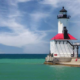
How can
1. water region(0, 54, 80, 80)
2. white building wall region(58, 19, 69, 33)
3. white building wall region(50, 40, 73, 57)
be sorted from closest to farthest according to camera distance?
water region(0, 54, 80, 80) < white building wall region(50, 40, 73, 57) < white building wall region(58, 19, 69, 33)

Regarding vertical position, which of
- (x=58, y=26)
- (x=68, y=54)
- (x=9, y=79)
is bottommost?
(x=9, y=79)

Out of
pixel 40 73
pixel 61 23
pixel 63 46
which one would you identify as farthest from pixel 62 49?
pixel 40 73

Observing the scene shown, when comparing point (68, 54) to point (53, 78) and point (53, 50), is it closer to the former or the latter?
point (53, 50)

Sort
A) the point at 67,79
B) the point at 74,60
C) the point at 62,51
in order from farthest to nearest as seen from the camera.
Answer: the point at 62,51 < the point at 74,60 < the point at 67,79

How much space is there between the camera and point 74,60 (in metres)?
37.4

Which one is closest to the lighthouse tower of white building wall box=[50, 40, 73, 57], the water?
white building wall box=[50, 40, 73, 57]

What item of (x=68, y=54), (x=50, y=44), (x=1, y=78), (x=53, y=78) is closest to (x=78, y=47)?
(x=68, y=54)

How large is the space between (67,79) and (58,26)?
18.8 meters

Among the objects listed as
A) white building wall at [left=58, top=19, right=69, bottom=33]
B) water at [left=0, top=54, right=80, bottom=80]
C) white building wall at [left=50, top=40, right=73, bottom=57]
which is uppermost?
white building wall at [left=58, top=19, right=69, bottom=33]

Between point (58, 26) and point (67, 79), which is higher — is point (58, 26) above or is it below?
above

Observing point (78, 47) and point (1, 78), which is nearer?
point (1, 78)

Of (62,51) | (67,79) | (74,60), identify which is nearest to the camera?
(67,79)

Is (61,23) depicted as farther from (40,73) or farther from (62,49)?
(40,73)

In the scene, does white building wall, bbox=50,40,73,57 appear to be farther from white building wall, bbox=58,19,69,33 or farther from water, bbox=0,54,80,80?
water, bbox=0,54,80,80
